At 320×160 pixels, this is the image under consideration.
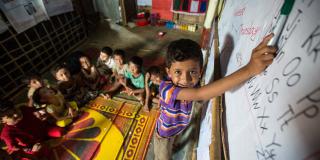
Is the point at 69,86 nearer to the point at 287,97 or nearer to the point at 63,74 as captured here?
the point at 63,74

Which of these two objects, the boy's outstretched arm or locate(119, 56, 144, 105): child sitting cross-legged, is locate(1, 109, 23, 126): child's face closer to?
locate(119, 56, 144, 105): child sitting cross-legged

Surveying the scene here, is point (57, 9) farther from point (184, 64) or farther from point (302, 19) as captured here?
point (302, 19)

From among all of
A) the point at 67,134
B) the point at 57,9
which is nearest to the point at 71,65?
the point at 67,134

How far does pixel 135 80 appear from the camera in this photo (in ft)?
7.63

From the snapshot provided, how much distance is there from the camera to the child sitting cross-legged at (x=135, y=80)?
7.05 feet

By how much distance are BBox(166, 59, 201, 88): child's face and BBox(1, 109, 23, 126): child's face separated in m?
1.50

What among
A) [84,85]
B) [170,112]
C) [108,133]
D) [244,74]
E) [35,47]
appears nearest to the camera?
[244,74]

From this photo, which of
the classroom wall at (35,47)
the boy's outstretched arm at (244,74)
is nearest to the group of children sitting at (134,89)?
the boy's outstretched arm at (244,74)

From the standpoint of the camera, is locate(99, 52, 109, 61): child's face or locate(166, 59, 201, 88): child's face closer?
locate(166, 59, 201, 88): child's face

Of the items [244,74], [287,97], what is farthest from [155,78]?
[287,97]

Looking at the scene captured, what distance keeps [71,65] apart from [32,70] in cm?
99

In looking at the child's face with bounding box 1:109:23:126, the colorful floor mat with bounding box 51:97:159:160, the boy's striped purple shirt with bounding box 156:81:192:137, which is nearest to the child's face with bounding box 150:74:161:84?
the colorful floor mat with bounding box 51:97:159:160

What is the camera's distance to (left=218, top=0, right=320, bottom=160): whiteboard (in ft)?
1.02

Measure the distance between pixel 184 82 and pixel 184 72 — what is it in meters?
0.06
